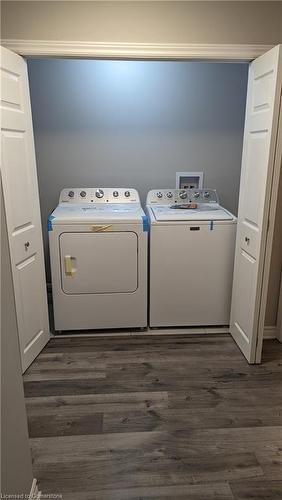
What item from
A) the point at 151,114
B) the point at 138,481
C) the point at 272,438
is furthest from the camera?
the point at 151,114

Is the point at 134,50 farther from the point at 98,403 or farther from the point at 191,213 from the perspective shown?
the point at 98,403

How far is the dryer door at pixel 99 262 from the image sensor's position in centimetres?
256

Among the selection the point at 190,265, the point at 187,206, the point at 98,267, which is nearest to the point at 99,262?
the point at 98,267

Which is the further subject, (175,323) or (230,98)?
(230,98)

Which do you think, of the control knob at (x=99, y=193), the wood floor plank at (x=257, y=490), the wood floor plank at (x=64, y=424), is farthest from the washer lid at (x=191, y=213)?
the wood floor plank at (x=257, y=490)

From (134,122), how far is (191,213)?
1105 millimetres

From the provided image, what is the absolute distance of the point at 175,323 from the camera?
2816mm

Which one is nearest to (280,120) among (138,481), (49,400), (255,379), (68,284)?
(255,379)

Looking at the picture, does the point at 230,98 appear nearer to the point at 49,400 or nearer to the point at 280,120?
the point at 280,120

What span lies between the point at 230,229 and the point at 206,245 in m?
0.22

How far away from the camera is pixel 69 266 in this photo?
2.60 m

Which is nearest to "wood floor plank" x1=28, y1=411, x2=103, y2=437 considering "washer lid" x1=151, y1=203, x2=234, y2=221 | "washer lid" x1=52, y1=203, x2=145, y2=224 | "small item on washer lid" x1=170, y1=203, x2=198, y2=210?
"washer lid" x1=52, y1=203, x2=145, y2=224

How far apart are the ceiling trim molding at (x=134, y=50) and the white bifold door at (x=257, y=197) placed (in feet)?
0.43

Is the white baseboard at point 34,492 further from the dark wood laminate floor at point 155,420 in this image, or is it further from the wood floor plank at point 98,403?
the wood floor plank at point 98,403
